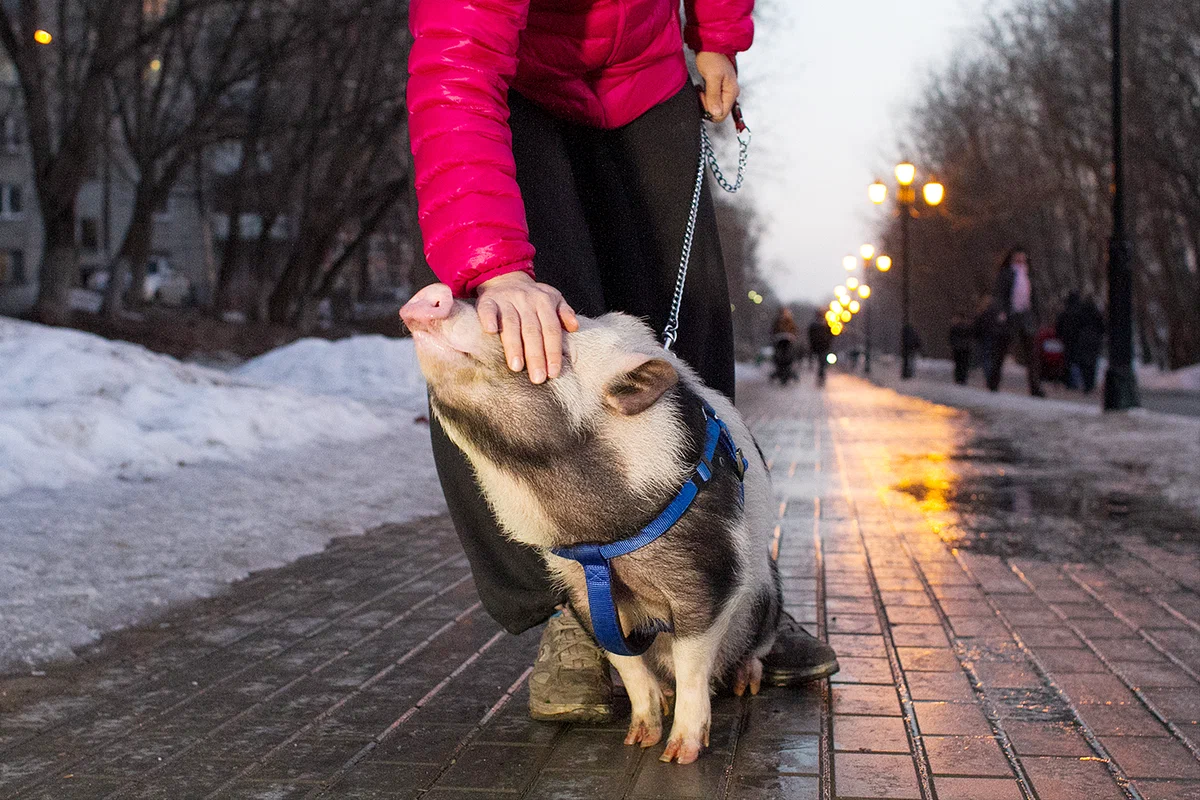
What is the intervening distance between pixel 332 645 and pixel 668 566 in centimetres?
203

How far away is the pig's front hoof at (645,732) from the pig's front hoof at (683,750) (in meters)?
0.13

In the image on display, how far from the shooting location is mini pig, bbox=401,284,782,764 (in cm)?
251

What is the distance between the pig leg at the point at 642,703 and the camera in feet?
10.3

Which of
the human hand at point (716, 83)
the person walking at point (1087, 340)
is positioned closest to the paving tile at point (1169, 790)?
the human hand at point (716, 83)

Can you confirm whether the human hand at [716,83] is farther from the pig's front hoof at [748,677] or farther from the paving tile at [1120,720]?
the paving tile at [1120,720]

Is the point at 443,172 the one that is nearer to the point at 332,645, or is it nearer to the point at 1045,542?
the point at 332,645

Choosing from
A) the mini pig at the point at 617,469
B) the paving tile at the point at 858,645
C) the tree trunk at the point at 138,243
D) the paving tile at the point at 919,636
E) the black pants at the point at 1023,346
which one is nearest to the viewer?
the mini pig at the point at 617,469

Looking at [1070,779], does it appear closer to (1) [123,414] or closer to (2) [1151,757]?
(2) [1151,757]

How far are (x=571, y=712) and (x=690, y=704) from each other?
467 mm

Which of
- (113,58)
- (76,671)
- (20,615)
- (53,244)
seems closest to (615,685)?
(76,671)

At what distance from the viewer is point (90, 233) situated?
71438 mm

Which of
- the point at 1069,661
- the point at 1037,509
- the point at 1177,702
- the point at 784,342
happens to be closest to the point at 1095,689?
the point at 1177,702

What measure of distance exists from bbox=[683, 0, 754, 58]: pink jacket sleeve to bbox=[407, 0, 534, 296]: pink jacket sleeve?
3.02 ft

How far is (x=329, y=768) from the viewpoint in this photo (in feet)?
10.2
